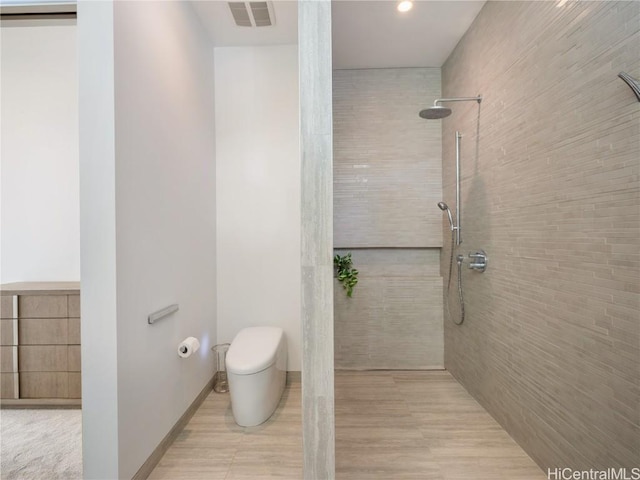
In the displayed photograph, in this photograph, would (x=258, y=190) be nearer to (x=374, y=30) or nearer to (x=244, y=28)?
(x=244, y=28)

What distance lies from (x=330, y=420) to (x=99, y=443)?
97cm

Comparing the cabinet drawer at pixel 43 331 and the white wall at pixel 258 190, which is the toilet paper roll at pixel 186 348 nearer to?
the white wall at pixel 258 190

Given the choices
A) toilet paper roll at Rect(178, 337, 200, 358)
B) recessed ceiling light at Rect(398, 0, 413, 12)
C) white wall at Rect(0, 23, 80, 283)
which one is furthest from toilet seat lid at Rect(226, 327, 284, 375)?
recessed ceiling light at Rect(398, 0, 413, 12)

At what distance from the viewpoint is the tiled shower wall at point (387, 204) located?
2.88 m

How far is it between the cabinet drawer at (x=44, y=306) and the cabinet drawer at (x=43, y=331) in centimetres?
3

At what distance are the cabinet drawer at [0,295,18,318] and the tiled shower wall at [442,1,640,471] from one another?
10.3 feet

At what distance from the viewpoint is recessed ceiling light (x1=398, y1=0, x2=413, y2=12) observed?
6.79ft

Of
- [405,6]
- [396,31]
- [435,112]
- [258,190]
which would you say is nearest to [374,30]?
[396,31]

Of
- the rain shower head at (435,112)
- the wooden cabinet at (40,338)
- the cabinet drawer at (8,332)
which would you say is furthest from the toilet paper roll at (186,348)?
the rain shower head at (435,112)

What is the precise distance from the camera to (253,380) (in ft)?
6.34

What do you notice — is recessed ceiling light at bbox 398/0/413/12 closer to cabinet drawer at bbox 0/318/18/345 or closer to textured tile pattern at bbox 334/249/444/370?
textured tile pattern at bbox 334/249/444/370

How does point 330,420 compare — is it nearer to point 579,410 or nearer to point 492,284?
point 579,410

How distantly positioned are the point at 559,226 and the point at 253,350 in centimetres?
182

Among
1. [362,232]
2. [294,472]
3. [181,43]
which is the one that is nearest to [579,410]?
[294,472]
